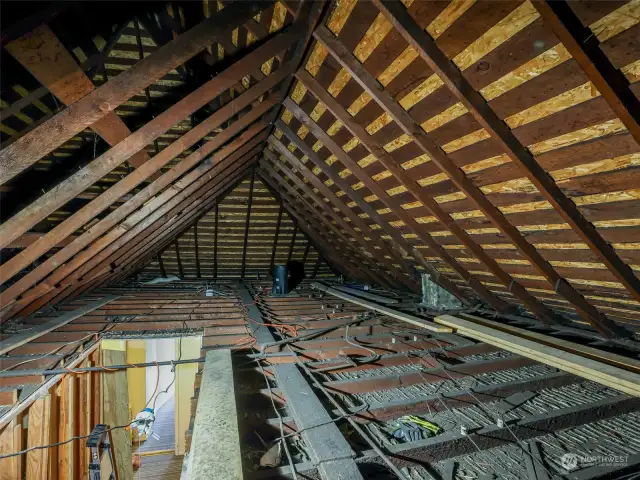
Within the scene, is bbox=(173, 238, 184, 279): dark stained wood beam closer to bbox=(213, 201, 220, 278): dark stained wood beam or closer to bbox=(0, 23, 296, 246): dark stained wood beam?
bbox=(213, 201, 220, 278): dark stained wood beam

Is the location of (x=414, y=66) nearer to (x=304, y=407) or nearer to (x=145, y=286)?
(x=304, y=407)

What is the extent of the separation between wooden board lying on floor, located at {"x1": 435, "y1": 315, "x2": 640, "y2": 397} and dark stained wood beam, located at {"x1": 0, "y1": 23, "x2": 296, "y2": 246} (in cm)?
343

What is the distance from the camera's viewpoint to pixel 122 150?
210 centimetres

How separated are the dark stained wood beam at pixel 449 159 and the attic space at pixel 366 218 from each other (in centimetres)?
2

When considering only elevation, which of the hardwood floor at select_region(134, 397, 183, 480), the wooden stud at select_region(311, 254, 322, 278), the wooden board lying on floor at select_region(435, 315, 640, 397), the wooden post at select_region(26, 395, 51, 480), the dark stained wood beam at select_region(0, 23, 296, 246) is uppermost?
the dark stained wood beam at select_region(0, 23, 296, 246)

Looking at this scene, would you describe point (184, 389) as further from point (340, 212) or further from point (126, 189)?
point (126, 189)

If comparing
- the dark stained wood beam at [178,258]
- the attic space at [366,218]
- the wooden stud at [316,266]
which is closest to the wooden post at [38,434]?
the attic space at [366,218]

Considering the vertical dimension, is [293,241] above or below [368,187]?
below

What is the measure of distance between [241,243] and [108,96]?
6.35m

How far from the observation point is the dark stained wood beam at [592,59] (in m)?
1.37

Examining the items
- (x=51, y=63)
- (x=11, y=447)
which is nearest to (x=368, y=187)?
(x=51, y=63)

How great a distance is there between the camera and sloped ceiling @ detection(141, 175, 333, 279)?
689cm

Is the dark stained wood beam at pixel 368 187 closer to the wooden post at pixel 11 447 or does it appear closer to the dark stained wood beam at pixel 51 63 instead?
the dark stained wood beam at pixel 51 63

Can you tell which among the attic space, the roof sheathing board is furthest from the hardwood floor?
the roof sheathing board
